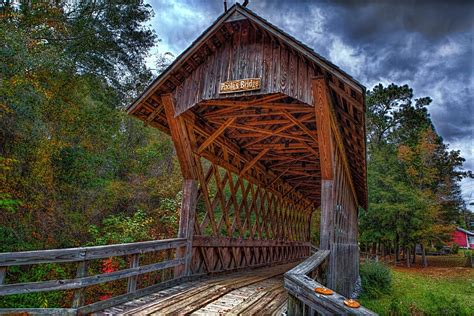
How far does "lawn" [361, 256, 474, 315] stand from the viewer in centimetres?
900

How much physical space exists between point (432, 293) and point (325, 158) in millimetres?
11755

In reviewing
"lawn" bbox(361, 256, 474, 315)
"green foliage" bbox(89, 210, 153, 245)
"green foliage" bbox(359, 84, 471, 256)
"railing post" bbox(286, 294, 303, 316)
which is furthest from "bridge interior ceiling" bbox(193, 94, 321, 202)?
"green foliage" bbox(359, 84, 471, 256)

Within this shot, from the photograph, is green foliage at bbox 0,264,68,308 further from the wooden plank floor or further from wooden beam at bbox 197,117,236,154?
wooden beam at bbox 197,117,236,154

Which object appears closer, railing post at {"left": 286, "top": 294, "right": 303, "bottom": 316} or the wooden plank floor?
railing post at {"left": 286, "top": 294, "right": 303, "bottom": 316}

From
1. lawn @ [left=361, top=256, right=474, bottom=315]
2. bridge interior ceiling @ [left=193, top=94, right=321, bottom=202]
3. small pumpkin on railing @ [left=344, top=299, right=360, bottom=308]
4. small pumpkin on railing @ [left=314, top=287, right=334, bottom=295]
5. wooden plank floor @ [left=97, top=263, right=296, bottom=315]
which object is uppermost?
bridge interior ceiling @ [left=193, top=94, right=321, bottom=202]

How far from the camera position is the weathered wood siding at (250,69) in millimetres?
5070

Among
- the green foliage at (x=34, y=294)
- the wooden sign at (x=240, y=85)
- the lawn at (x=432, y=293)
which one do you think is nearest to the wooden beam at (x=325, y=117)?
the wooden sign at (x=240, y=85)

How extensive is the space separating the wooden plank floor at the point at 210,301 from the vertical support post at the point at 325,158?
1210 millimetres

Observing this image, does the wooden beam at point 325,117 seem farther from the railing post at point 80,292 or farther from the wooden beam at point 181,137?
the railing post at point 80,292

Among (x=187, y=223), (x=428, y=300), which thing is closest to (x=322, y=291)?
(x=187, y=223)

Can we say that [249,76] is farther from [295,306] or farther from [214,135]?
[295,306]

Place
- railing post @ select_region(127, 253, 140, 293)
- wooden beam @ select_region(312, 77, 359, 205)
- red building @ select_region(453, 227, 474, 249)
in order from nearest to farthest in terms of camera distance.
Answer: railing post @ select_region(127, 253, 140, 293)
wooden beam @ select_region(312, 77, 359, 205)
red building @ select_region(453, 227, 474, 249)

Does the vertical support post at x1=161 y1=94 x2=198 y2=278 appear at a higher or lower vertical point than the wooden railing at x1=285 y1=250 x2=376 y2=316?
higher

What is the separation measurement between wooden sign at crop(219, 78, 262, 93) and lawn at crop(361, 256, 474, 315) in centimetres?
715
